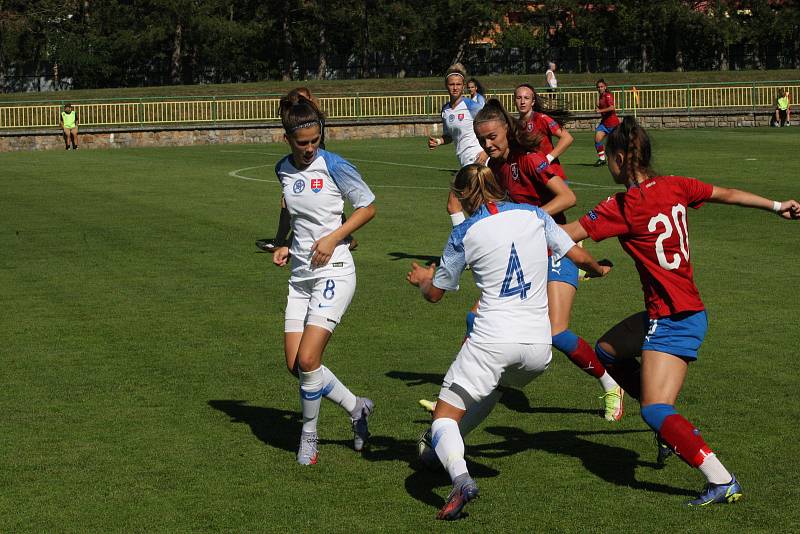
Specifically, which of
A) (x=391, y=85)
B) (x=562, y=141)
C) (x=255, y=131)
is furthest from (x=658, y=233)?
(x=391, y=85)

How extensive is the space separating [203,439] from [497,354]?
8.51 ft

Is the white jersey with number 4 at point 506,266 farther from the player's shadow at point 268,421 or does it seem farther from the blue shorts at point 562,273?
the blue shorts at point 562,273

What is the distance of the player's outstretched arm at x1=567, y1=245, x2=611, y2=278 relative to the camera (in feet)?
20.8

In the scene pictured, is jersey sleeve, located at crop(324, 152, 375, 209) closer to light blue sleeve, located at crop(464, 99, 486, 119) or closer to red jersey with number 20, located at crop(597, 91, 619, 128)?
light blue sleeve, located at crop(464, 99, 486, 119)

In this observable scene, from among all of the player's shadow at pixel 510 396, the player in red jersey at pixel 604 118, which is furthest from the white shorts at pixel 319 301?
the player in red jersey at pixel 604 118

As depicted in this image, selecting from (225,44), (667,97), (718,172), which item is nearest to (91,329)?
(718,172)

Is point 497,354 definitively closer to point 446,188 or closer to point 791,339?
point 791,339

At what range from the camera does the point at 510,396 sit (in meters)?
8.92

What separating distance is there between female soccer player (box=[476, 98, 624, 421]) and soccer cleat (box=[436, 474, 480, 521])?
2.29 meters

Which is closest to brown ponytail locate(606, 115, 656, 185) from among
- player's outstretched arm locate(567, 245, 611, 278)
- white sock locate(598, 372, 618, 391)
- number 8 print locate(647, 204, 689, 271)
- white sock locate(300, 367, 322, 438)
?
number 8 print locate(647, 204, 689, 271)

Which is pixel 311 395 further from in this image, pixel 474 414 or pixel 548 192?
pixel 548 192

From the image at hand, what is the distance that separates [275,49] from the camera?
80.8 m

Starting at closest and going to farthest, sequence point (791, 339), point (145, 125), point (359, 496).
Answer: point (359, 496) → point (791, 339) → point (145, 125)

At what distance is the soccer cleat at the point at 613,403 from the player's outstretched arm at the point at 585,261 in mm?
1699
